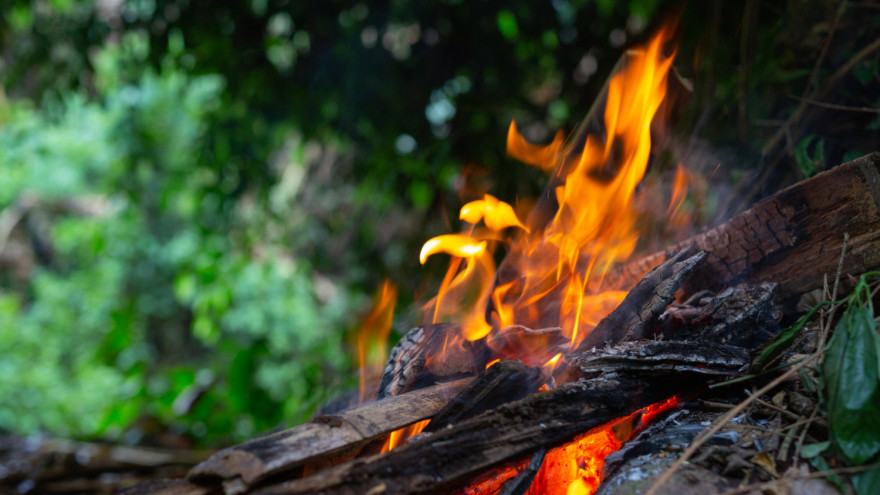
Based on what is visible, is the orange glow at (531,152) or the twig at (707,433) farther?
the orange glow at (531,152)

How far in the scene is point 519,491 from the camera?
1254 millimetres

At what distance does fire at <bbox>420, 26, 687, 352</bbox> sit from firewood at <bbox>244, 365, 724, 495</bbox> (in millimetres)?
410

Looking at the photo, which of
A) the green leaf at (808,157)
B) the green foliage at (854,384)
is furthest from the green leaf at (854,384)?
the green leaf at (808,157)

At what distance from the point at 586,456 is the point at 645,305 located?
1.50 feet

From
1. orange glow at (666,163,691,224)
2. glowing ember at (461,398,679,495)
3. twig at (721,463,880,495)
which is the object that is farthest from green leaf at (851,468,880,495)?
orange glow at (666,163,691,224)

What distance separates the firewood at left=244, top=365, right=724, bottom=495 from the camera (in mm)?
1116

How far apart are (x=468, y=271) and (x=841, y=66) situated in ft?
6.55

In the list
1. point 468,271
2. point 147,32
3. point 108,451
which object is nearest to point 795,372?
point 468,271

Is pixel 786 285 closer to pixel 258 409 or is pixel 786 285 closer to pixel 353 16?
pixel 353 16

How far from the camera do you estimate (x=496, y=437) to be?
126cm

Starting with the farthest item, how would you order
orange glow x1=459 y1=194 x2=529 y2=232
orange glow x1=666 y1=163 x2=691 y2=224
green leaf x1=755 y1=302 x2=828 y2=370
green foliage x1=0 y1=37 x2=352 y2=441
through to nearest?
green foliage x1=0 y1=37 x2=352 y2=441 → orange glow x1=666 y1=163 x2=691 y2=224 → orange glow x1=459 y1=194 x2=529 y2=232 → green leaf x1=755 y1=302 x2=828 y2=370

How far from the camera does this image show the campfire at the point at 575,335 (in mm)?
1215

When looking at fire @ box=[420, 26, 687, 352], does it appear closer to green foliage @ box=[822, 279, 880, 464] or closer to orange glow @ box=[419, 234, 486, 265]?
orange glow @ box=[419, 234, 486, 265]

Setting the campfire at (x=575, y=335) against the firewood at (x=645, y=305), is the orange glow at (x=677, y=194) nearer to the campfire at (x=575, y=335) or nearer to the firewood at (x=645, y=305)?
the campfire at (x=575, y=335)
